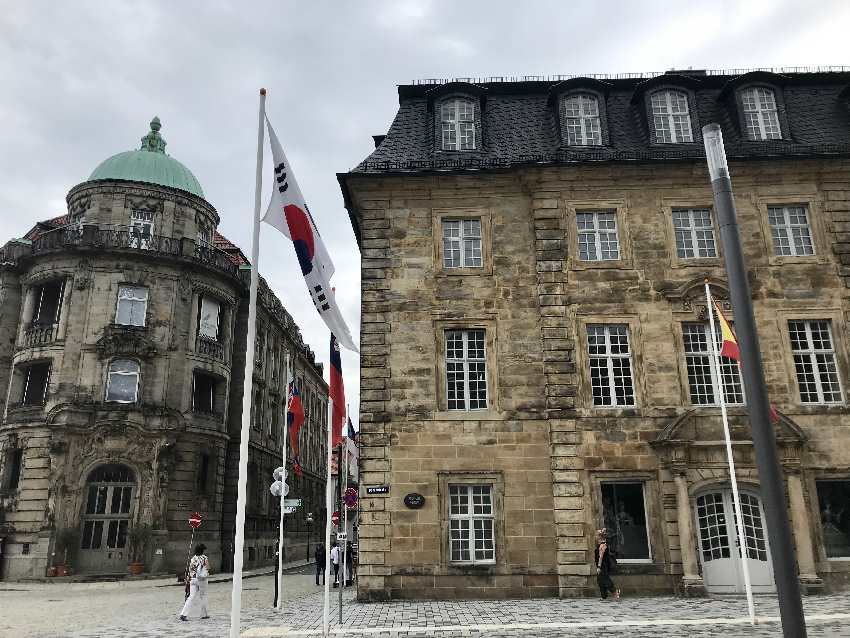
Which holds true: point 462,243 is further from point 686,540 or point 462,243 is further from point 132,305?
point 132,305

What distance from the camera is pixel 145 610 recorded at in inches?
725

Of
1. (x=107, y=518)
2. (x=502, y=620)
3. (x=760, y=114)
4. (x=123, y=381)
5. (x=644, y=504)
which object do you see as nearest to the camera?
(x=502, y=620)

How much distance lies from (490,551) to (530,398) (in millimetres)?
4360

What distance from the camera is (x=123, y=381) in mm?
33312

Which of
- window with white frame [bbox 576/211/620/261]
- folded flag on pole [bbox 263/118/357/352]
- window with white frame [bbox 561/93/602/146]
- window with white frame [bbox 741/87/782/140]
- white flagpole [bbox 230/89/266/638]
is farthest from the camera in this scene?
window with white frame [bbox 561/93/602/146]

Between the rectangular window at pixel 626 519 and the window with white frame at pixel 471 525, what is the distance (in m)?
3.20

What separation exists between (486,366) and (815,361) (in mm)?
9521

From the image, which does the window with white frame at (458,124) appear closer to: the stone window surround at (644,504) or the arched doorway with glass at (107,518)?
the stone window surround at (644,504)

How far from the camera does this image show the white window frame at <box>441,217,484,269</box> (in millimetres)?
21609

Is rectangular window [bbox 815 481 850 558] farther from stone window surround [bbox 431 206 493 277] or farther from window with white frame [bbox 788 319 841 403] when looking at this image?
stone window surround [bbox 431 206 493 277]

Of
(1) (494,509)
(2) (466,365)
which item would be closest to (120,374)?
(2) (466,365)

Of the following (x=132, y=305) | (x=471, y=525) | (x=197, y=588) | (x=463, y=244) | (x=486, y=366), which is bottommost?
(x=197, y=588)

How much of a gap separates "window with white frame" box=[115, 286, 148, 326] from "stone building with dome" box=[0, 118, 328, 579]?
0.06 meters

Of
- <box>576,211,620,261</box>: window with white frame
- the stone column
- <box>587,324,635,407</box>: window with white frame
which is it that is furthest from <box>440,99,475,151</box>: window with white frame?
the stone column
